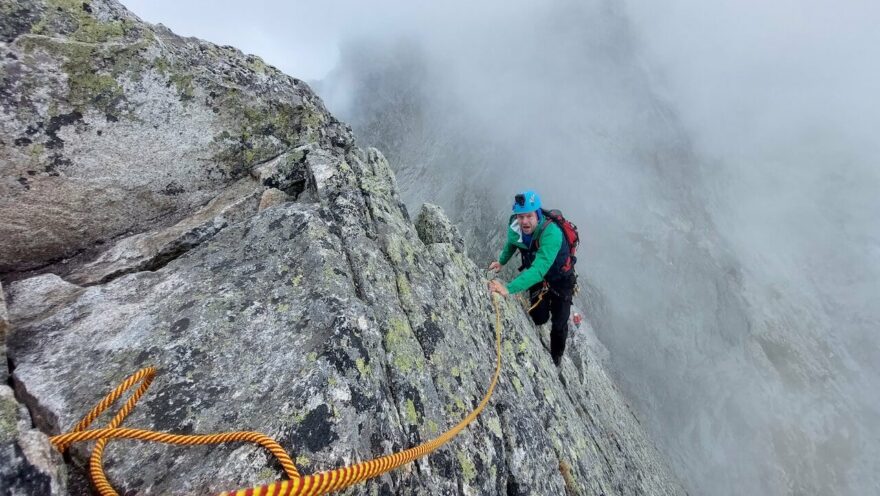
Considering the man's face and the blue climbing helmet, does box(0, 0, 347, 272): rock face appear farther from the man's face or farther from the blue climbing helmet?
the man's face

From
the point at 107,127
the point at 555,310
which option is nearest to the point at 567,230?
the point at 555,310

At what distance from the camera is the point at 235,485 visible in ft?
13.4

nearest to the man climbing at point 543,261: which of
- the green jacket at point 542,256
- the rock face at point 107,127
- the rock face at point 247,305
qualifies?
the green jacket at point 542,256

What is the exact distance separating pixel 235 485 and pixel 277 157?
735 centimetres

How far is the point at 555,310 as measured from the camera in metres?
13.6

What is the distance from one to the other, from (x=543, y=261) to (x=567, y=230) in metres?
1.58

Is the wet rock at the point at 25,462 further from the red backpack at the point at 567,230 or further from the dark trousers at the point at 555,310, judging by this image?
the dark trousers at the point at 555,310

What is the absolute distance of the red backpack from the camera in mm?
10938

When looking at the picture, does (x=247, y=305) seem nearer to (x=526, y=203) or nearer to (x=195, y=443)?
(x=195, y=443)

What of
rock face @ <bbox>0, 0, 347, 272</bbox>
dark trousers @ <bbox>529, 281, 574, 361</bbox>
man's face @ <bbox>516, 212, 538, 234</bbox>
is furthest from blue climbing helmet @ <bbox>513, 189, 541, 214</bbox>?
rock face @ <bbox>0, 0, 347, 272</bbox>

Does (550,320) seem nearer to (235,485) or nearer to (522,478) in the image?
(522,478)

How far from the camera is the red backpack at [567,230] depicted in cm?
1094

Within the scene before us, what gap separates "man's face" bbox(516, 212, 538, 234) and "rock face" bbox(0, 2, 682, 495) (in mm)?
1922

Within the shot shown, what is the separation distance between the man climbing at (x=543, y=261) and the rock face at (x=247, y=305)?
152 centimetres
